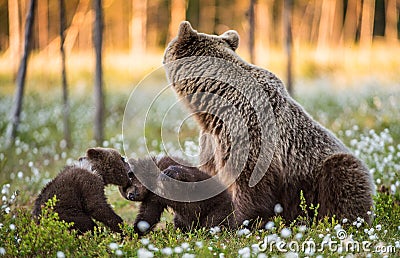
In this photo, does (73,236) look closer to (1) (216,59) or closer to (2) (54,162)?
(1) (216,59)

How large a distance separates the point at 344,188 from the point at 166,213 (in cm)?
264

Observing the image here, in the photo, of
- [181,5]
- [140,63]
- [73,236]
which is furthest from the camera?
[181,5]

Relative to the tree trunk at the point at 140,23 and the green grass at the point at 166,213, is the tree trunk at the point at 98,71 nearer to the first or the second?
the green grass at the point at 166,213

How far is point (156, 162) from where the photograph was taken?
6.28 metres

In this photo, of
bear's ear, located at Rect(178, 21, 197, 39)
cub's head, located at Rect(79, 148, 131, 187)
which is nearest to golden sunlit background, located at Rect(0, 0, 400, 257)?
cub's head, located at Rect(79, 148, 131, 187)

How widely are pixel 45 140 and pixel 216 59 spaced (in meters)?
6.84

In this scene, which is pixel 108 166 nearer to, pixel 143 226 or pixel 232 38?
pixel 143 226

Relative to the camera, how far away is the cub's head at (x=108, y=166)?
20.0 feet

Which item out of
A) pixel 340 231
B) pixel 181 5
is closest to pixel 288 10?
pixel 340 231

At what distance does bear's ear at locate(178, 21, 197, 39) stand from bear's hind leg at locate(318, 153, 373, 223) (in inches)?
76.3

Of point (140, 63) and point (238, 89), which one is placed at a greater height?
point (238, 89)

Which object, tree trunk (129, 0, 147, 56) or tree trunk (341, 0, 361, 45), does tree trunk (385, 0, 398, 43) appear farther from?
tree trunk (129, 0, 147, 56)

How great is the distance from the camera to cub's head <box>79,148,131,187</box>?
6.09 metres

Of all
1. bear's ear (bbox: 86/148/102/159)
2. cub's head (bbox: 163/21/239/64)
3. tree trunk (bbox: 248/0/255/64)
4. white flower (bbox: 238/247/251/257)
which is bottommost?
white flower (bbox: 238/247/251/257)
